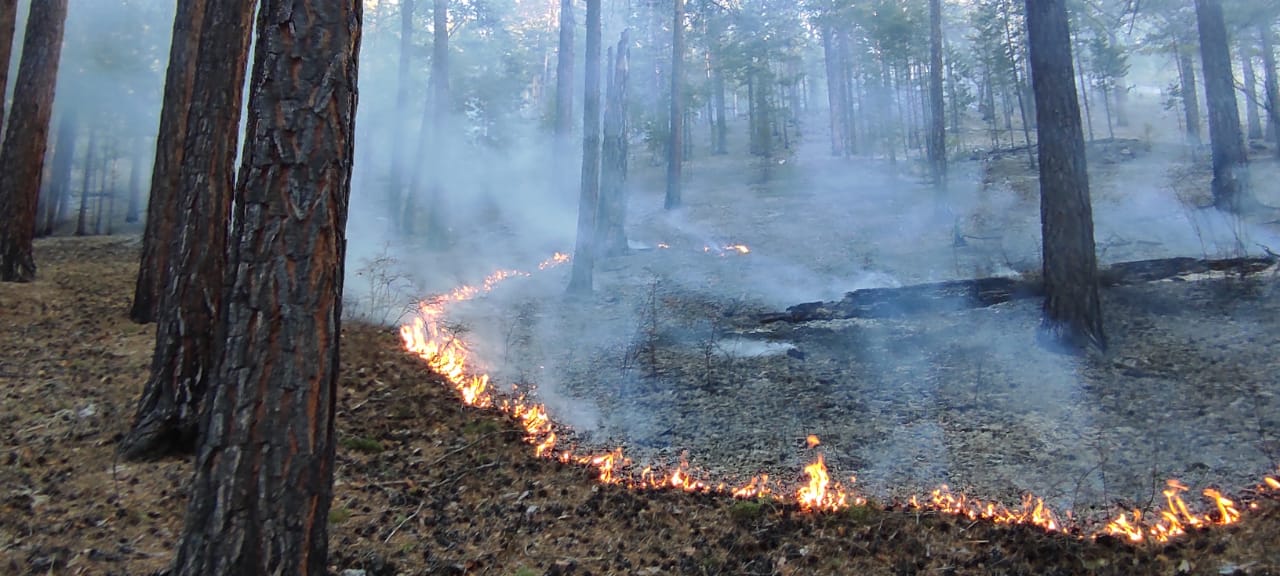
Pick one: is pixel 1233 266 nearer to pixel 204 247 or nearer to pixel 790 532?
pixel 790 532

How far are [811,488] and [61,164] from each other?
92.5 feet

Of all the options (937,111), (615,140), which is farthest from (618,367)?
(937,111)

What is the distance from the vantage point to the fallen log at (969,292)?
9.74 meters

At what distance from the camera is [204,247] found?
220 inches

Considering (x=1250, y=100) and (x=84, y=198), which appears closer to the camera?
(x=84, y=198)

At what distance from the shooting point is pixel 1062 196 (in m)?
8.60

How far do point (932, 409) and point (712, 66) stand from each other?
28065mm

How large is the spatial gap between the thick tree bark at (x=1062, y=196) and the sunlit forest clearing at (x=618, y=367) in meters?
0.04

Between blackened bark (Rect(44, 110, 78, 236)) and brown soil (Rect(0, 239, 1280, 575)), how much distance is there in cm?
2041

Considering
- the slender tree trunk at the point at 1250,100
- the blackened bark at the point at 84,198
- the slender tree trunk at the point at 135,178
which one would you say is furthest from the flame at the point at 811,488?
the slender tree trunk at the point at 1250,100

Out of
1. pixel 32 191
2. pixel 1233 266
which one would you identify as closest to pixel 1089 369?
pixel 1233 266

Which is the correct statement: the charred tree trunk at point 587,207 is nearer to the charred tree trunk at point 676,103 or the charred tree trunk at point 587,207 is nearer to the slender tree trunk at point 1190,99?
the charred tree trunk at point 676,103

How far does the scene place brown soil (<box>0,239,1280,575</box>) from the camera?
13.6ft

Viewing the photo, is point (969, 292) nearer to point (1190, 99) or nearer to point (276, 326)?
point (276, 326)
